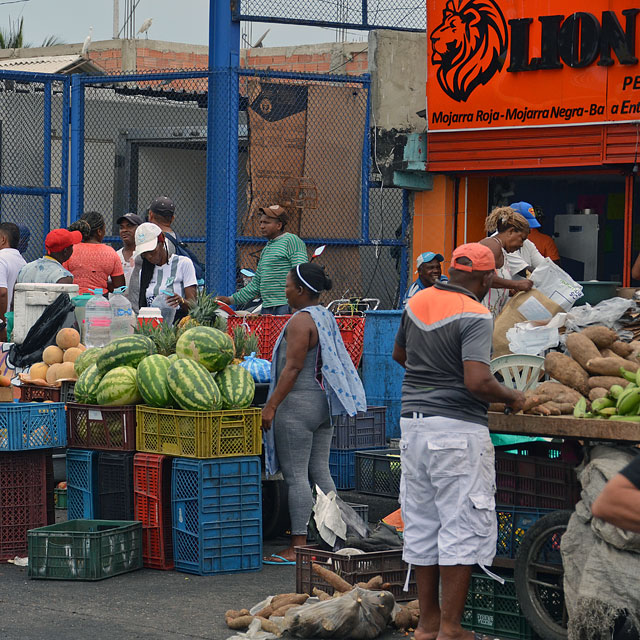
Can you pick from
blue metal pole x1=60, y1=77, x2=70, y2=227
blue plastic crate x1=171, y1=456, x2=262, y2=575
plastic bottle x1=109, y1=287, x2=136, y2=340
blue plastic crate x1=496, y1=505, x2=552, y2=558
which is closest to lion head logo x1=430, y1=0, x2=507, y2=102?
blue metal pole x1=60, y1=77, x2=70, y2=227

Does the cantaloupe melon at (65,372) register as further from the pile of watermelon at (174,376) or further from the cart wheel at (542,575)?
the cart wheel at (542,575)

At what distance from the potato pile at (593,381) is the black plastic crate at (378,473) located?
2586mm

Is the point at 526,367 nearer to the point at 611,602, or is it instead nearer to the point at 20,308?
the point at 611,602

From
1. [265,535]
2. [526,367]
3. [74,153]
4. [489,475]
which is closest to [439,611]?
[489,475]

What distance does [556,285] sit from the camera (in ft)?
30.3

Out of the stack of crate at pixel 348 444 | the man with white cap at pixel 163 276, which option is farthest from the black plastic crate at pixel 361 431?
the man with white cap at pixel 163 276

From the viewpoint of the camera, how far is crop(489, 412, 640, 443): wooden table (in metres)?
5.55

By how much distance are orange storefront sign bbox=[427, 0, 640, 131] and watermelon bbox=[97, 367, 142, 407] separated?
289 inches

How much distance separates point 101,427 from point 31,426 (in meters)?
0.46

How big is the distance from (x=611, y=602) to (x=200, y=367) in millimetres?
3378

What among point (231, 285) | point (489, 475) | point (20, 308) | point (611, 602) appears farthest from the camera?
point (231, 285)

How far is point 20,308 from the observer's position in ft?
33.0

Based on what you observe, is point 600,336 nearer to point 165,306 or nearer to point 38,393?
point 38,393

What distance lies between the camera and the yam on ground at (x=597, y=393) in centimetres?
615
